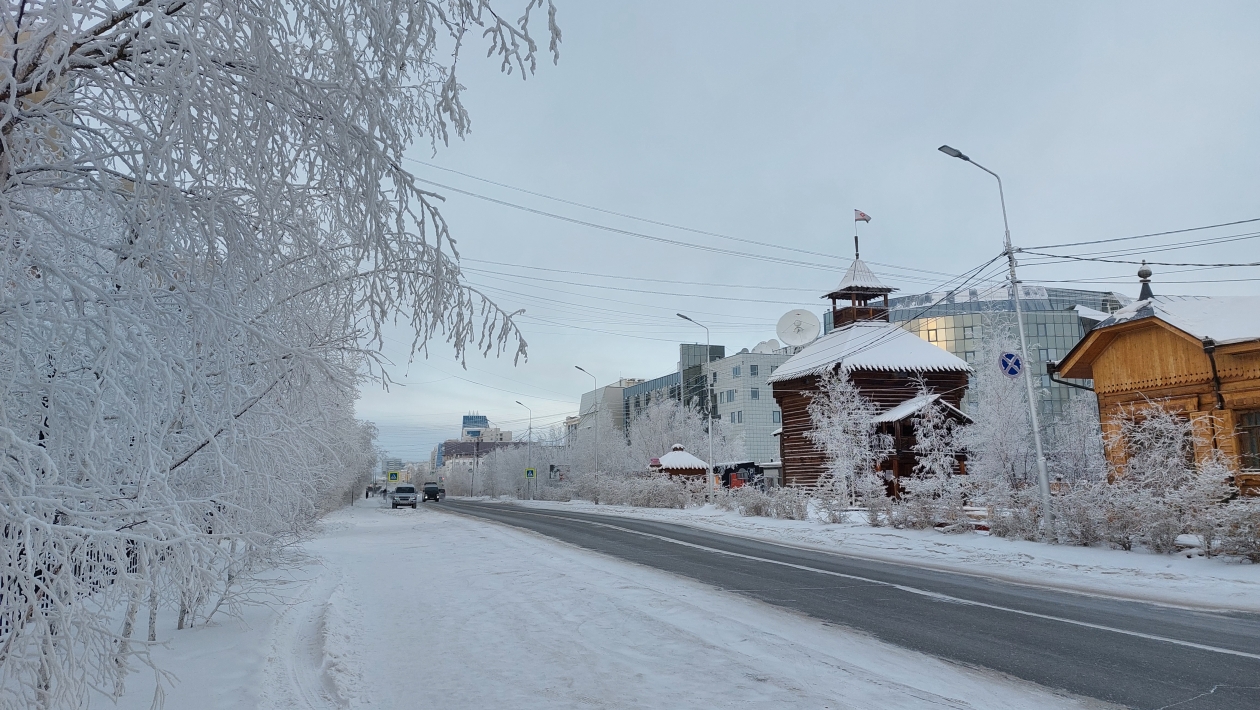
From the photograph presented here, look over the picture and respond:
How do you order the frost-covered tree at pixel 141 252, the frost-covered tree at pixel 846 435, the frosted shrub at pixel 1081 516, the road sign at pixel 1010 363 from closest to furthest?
the frost-covered tree at pixel 141 252 < the frosted shrub at pixel 1081 516 < the road sign at pixel 1010 363 < the frost-covered tree at pixel 846 435

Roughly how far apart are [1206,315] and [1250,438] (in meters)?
3.76

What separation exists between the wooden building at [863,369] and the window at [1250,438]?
12.2 m

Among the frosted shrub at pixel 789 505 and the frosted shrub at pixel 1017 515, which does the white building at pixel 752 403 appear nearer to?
the frosted shrub at pixel 789 505

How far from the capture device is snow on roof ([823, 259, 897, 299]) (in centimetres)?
3806

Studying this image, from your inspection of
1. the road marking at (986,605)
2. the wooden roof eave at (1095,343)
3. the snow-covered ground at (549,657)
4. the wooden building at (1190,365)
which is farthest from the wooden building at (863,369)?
the snow-covered ground at (549,657)

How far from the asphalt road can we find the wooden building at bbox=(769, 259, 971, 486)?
67.4ft

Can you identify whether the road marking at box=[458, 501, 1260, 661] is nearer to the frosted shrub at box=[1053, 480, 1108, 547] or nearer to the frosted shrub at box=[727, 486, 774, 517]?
the frosted shrub at box=[1053, 480, 1108, 547]

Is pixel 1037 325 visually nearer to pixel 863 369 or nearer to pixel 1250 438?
pixel 863 369

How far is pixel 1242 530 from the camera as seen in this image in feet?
38.5

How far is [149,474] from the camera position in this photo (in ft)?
9.69

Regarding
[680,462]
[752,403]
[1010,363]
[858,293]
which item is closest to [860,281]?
[858,293]

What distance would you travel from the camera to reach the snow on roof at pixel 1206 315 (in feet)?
64.3

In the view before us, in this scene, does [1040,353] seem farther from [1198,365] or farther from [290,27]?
[290,27]

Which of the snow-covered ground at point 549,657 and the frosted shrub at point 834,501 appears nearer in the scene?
the snow-covered ground at point 549,657
